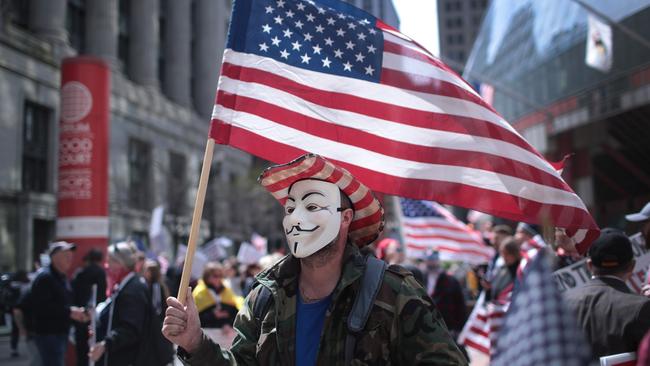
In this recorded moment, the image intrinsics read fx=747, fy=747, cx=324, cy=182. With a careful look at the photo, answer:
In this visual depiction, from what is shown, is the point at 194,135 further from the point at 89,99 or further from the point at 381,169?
the point at 381,169

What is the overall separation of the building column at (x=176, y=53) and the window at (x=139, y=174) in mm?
7797

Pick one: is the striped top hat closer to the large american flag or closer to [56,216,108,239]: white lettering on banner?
the large american flag

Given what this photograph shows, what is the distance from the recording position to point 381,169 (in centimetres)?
491

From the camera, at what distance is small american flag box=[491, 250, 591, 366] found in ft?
4.88

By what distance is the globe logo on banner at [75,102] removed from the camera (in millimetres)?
16844

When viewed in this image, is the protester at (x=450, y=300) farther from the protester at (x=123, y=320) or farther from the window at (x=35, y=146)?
the window at (x=35, y=146)

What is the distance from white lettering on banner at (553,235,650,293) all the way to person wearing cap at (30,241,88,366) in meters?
5.57

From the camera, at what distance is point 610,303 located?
13.0 feet

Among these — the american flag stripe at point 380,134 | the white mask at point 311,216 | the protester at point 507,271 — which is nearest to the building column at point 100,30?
the protester at point 507,271

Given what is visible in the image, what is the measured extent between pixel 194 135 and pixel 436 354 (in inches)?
1772

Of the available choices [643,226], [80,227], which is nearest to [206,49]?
[80,227]

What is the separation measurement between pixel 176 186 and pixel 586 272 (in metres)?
36.0

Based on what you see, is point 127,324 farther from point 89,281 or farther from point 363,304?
point 363,304

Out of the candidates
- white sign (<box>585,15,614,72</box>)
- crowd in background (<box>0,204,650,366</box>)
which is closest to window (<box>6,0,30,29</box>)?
crowd in background (<box>0,204,650,366</box>)
